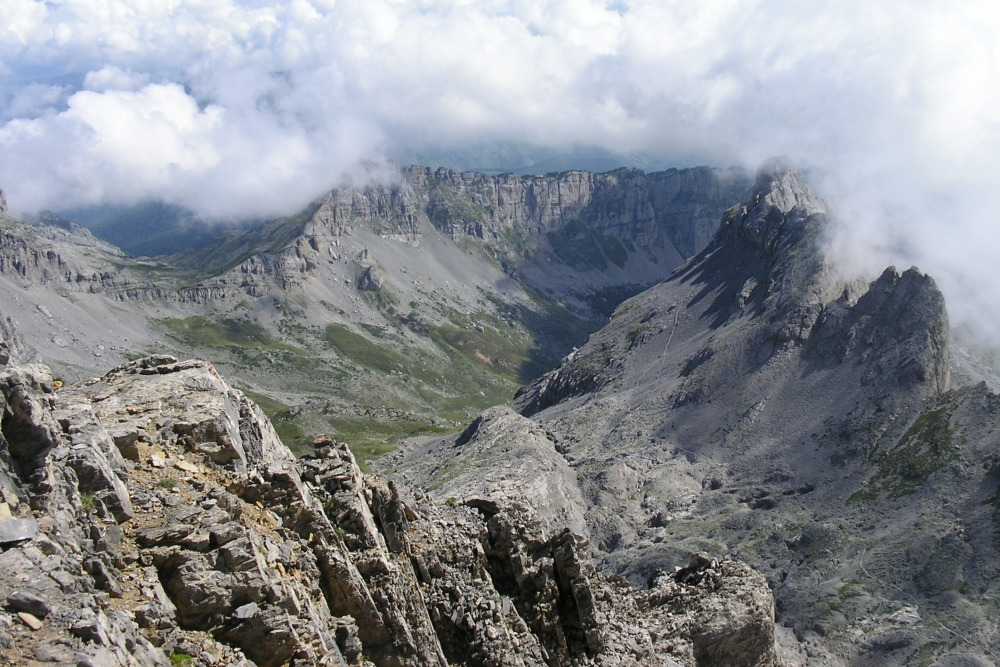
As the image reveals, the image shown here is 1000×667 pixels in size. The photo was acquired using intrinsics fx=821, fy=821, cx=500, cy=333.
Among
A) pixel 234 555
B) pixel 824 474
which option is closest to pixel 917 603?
pixel 824 474

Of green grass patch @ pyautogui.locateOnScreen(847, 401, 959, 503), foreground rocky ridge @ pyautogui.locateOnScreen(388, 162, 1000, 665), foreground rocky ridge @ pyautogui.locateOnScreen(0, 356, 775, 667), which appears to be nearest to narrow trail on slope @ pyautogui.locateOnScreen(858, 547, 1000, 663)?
foreground rocky ridge @ pyautogui.locateOnScreen(388, 162, 1000, 665)

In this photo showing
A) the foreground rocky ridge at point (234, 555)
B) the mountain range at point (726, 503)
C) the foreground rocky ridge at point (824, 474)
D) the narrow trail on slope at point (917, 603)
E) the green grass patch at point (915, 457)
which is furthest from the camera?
the green grass patch at point (915, 457)

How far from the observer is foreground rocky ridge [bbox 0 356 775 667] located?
21609mm

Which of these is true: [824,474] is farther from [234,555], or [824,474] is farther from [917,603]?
[234,555]

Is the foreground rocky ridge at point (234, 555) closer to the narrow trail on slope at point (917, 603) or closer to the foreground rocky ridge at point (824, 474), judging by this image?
the narrow trail on slope at point (917, 603)

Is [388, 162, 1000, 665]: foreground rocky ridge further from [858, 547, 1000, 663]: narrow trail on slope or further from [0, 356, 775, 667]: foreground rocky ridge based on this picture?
[0, 356, 775, 667]: foreground rocky ridge

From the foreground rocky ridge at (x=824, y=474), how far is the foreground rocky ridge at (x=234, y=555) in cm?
7228

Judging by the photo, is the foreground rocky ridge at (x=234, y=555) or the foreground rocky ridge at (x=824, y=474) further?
the foreground rocky ridge at (x=824, y=474)

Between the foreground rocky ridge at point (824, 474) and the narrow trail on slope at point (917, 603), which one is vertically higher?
the foreground rocky ridge at point (824, 474)

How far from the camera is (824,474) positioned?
15025 cm

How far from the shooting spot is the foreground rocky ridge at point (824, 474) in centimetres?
10838

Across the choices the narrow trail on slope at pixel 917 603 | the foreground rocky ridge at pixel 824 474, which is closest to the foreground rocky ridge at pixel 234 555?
the narrow trail on slope at pixel 917 603

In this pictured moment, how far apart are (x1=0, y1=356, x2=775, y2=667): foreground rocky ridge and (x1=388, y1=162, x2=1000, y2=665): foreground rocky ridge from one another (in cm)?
7228

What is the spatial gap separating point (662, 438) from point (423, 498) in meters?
141
